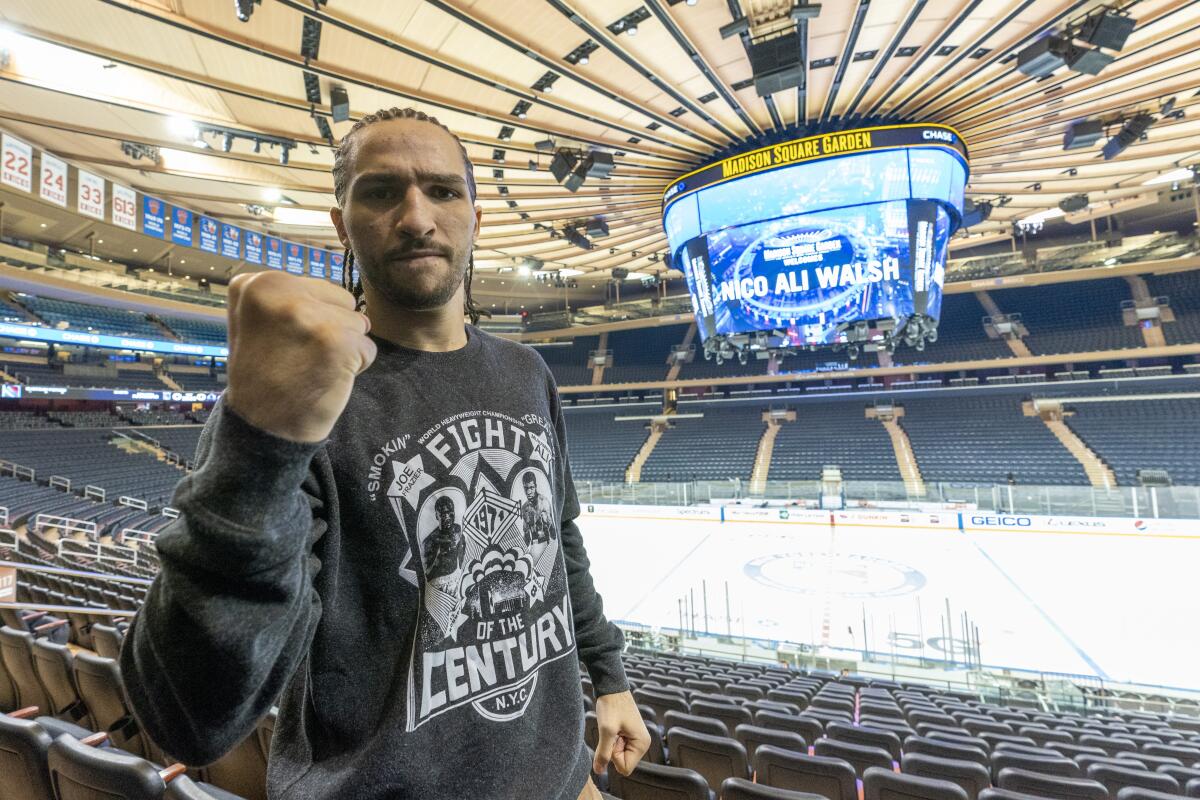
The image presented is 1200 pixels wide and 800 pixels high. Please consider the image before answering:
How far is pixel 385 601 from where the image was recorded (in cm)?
100

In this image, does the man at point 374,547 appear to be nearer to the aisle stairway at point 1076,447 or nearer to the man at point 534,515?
the man at point 534,515

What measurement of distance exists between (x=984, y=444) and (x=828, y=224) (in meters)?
17.0

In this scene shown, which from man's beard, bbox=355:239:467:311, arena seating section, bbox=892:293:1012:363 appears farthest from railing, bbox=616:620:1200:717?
arena seating section, bbox=892:293:1012:363

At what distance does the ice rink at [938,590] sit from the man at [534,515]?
9.08 meters

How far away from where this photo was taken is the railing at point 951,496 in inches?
586

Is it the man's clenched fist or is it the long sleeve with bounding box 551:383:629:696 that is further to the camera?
the long sleeve with bounding box 551:383:629:696

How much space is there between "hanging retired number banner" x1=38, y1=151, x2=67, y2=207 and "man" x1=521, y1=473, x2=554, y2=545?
14466 mm

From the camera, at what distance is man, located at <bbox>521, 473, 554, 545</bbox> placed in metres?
1.22

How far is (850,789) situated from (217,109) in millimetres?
11676

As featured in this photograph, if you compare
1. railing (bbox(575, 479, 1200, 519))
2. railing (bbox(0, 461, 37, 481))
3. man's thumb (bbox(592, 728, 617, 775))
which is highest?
railing (bbox(0, 461, 37, 481))

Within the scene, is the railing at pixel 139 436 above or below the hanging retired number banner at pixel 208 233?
below

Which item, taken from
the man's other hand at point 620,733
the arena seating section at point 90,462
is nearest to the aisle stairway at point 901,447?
the man's other hand at point 620,733

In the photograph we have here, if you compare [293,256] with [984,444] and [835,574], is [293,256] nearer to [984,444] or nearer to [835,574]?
[835,574]

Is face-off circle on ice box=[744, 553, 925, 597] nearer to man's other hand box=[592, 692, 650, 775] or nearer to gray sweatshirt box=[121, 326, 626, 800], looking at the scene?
man's other hand box=[592, 692, 650, 775]
